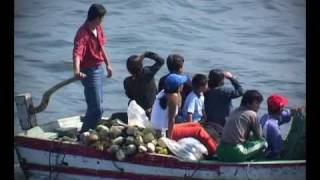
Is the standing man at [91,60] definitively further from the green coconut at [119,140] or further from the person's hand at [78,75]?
the green coconut at [119,140]

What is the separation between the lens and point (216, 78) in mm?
7379

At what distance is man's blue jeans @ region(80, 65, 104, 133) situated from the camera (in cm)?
764

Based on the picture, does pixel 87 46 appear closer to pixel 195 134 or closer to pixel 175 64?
pixel 175 64

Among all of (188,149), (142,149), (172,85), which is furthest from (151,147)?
(172,85)

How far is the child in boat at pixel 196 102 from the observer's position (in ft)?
24.2

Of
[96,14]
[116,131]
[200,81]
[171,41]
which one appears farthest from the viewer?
[171,41]

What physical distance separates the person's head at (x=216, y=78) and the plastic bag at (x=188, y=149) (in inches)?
22.7

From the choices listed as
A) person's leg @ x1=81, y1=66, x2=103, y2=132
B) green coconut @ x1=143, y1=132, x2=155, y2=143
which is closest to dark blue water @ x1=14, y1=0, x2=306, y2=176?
person's leg @ x1=81, y1=66, x2=103, y2=132

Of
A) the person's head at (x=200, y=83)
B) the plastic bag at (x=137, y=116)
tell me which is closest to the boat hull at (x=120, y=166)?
the plastic bag at (x=137, y=116)

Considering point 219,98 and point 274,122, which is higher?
point 219,98

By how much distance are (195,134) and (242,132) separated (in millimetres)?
394

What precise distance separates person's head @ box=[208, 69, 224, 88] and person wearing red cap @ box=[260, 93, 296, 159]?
45 centimetres

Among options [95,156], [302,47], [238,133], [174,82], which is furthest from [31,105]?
[302,47]

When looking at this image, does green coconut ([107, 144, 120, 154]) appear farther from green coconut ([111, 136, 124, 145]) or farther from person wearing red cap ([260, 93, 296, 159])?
person wearing red cap ([260, 93, 296, 159])
